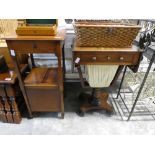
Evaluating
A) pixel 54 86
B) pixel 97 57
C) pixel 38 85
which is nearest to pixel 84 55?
pixel 97 57

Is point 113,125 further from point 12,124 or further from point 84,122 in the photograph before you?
point 12,124

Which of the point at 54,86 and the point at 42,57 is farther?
the point at 42,57

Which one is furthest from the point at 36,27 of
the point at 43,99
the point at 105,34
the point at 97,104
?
the point at 97,104

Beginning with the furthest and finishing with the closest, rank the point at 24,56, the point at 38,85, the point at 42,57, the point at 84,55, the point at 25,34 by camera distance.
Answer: the point at 42,57
the point at 24,56
the point at 38,85
the point at 84,55
the point at 25,34

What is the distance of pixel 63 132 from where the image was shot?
1.60 m

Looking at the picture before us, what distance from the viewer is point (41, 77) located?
1621mm

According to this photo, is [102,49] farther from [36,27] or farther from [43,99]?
[43,99]

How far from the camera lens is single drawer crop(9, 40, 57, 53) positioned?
3.95 ft

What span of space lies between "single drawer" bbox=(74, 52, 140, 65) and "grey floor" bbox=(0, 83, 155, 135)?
0.70m

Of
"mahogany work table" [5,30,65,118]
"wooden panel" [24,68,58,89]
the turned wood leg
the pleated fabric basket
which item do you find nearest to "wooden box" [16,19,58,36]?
"mahogany work table" [5,30,65,118]

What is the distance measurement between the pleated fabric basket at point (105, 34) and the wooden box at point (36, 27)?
19cm

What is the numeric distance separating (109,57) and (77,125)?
2.63ft

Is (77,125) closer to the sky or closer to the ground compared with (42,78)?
closer to the ground

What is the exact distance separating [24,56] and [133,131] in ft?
4.72
